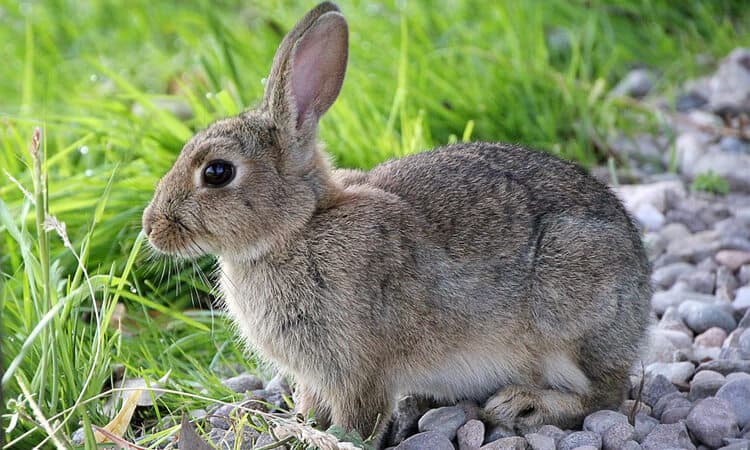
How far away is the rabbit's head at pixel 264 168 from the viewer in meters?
3.75

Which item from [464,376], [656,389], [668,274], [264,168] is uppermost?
[264,168]

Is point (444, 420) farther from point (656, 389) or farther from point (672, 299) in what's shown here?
point (672, 299)

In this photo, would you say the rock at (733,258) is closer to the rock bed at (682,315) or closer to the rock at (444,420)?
the rock bed at (682,315)

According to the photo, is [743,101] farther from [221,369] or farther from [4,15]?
[4,15]

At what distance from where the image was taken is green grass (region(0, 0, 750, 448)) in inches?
152

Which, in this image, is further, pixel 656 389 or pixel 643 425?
pixel 656 389

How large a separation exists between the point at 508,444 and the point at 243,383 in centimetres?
115

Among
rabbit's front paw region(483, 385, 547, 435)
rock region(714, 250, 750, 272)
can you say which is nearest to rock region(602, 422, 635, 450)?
rabbit's front paw region(483, 385, 547, 435)

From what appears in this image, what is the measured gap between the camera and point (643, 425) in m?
3.80

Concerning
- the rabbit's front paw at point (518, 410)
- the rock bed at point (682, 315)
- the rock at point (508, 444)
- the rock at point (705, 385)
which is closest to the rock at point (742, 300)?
the rock bed at point (682, 315)

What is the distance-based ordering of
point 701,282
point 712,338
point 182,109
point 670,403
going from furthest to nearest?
point 182,109, point 701,282, point 712,338, point 670,403

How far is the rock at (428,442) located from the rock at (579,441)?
37 centimetres

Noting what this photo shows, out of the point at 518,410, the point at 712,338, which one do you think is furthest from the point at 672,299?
the point at 518,410

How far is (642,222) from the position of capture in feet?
18.1
